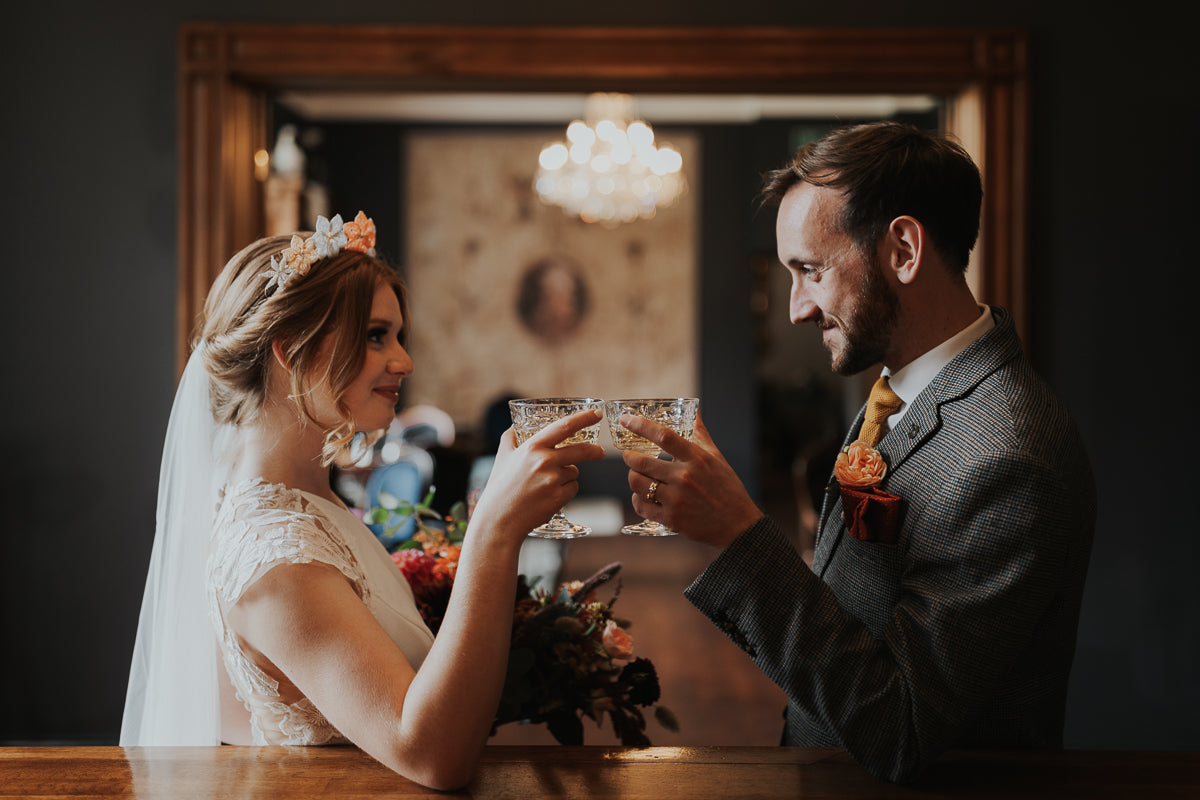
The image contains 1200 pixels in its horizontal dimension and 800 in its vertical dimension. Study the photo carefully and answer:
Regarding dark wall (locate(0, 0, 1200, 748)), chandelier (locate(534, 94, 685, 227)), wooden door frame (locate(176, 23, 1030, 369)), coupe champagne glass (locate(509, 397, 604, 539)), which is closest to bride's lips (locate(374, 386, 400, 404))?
coupe champagne glass (locate(509, 397, 604, 539))

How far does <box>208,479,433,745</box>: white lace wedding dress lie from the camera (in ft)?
4.43

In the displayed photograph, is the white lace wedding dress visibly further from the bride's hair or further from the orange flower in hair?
the orange flower in hair

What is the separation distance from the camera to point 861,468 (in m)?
1.42

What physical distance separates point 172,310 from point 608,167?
430 cm

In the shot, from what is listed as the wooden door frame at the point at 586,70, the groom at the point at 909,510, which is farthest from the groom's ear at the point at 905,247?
the wooden door frame at the point at 586,70

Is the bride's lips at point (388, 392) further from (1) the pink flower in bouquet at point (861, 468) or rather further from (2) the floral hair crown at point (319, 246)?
(1) the pink flower in bouquet at point (861, 468)

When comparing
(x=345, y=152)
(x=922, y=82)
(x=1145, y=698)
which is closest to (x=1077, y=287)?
(x=922, y=82)

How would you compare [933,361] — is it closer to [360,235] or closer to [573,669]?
[573,669]

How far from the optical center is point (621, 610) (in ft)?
18.8

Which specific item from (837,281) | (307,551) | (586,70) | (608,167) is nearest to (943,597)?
(837,281)

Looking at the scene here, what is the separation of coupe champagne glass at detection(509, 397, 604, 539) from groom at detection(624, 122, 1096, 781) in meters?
0.09

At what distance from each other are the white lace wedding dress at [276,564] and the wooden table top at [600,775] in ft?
0.46

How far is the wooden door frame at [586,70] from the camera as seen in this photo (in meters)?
3.15

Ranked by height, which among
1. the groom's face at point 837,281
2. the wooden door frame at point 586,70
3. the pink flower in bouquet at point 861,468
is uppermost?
the wooden door frame at point 586,70
